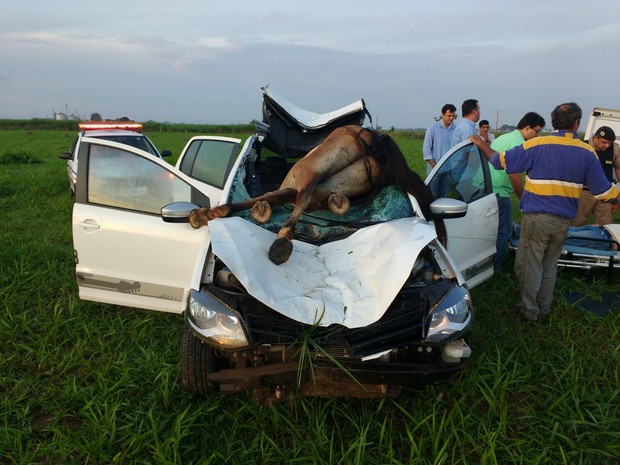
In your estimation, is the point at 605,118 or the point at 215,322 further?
the point at 605,118

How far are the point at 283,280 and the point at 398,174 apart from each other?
1.53 metres

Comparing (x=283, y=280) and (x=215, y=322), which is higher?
(x=283, y=280)

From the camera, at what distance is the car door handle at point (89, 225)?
3.56 metres

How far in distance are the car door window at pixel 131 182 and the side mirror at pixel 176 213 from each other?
21.5 inches

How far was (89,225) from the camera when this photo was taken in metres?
3.56

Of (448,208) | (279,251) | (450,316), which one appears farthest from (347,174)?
(450,316)

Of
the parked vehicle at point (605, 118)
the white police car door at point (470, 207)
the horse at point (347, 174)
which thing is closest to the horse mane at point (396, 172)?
the horse at point (347, 174)

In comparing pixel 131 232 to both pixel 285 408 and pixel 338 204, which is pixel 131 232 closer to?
pixel 338 204

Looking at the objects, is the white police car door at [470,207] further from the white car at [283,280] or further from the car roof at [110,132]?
the car roof at [110,132]

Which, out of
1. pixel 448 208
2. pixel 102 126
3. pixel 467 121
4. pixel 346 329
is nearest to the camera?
pixel 346 329

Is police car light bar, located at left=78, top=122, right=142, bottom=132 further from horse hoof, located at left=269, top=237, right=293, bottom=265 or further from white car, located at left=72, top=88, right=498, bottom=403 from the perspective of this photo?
horse hoof, located at left=269, top=237, right=293, bottom=265

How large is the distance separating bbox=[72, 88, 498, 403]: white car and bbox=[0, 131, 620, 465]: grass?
28cm

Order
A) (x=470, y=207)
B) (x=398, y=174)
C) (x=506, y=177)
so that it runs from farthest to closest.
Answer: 1. (x=506, y=177)
2. (x=470, y=207)
3. (x=398, y=174)

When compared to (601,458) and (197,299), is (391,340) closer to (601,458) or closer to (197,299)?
(197,299)
